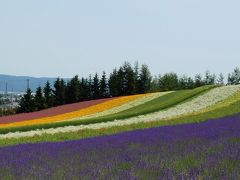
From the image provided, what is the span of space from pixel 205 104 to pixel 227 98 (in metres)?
2.79

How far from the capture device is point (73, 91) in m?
83.4

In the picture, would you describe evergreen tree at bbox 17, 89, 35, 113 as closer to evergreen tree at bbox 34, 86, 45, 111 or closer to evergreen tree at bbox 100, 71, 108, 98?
evergreen tree at bbox 34, 86, 45, 111

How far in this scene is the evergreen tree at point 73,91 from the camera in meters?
83.1

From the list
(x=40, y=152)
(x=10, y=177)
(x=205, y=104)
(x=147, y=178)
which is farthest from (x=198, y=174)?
(x=205, y=104)

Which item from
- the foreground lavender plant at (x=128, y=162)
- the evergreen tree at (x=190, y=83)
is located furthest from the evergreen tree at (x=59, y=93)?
the foreground lavender plant at (x=128, y=162)

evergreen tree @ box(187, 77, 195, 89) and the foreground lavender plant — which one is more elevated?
evergreen tree @ box(187, 77, 195, 89)

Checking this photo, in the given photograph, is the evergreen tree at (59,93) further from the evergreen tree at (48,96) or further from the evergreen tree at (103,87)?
the evergreen tree at (103,87)

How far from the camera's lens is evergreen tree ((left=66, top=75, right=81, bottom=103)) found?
8306cm

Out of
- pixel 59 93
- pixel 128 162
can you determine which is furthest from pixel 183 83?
pixel 128 162

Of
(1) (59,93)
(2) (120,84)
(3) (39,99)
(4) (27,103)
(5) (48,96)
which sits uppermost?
(2) (120,84)

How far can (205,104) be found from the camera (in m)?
37.3

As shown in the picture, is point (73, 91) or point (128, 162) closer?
point (128, 162)

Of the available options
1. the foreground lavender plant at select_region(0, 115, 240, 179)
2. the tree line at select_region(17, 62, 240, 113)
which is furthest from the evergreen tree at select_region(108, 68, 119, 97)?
the foreground lavender plant at select_region(0, 115, 240, 179)

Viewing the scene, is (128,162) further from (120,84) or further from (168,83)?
(168,83)
